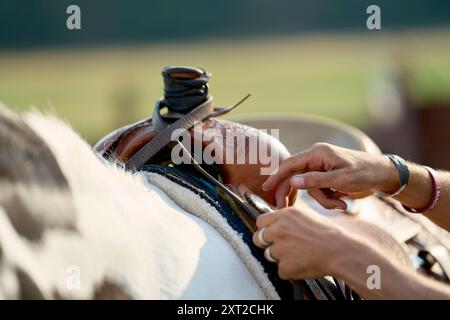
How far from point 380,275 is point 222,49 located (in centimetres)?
2038

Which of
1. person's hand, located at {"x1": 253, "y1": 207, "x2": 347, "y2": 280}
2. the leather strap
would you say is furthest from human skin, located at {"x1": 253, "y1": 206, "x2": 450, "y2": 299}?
the leather strap

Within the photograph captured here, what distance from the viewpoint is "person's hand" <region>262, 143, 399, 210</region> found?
52.1 inches

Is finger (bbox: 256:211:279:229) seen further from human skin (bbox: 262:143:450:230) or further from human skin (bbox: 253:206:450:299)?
human skin (bbox: 262:143:450:230)

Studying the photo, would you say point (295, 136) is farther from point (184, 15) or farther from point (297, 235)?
point (184, 15)

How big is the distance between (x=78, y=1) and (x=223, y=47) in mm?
4565

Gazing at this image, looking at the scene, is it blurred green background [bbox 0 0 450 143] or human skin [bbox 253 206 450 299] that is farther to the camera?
blurred green background [bbox 0 0 450 143]

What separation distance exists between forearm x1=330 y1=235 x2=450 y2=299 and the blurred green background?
399 inches

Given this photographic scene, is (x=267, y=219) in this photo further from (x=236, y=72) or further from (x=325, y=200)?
(x=236, y=72)

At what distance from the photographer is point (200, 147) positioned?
132 centimetres

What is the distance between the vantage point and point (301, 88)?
15.4 metres

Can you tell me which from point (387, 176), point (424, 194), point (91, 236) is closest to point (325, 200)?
point (387, 176)

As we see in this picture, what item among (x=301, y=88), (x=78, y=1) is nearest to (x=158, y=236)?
(x=301, y=88)

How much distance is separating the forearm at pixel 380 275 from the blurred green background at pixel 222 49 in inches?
399
